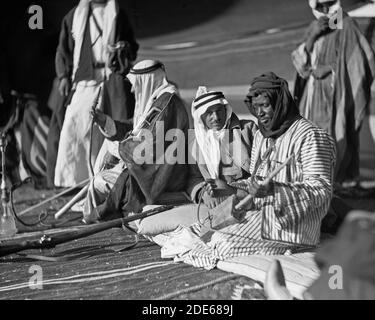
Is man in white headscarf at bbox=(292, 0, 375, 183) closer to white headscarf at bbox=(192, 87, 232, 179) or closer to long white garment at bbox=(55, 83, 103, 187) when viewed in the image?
white headscarf at bbox=(192, 87, 232, 179)

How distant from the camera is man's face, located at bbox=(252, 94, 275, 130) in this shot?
13.2 feet

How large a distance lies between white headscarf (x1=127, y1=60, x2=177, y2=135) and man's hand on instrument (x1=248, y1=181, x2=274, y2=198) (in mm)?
1933

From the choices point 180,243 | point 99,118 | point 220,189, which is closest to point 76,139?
point 99,118

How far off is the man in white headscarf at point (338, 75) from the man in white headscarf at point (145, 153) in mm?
1407

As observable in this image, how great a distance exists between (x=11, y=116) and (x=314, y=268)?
5.03m

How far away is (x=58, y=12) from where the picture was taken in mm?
7500

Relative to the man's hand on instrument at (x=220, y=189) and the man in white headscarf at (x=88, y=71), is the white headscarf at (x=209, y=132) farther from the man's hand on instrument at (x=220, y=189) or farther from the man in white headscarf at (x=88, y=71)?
the man in white headscarf at (x=88, y=71)

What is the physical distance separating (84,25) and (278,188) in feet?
12.0

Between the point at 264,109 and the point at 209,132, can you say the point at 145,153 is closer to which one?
the point at 209,132

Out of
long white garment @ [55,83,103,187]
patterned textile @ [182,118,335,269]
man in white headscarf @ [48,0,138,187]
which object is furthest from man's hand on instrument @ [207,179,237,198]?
long white garment @ [55,83,103,187]

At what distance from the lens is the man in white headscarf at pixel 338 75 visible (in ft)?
19.5

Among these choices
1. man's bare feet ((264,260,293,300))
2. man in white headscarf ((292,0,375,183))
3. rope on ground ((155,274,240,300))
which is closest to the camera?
man's bare feet ((264,260,293,300))

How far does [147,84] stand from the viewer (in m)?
5.50
